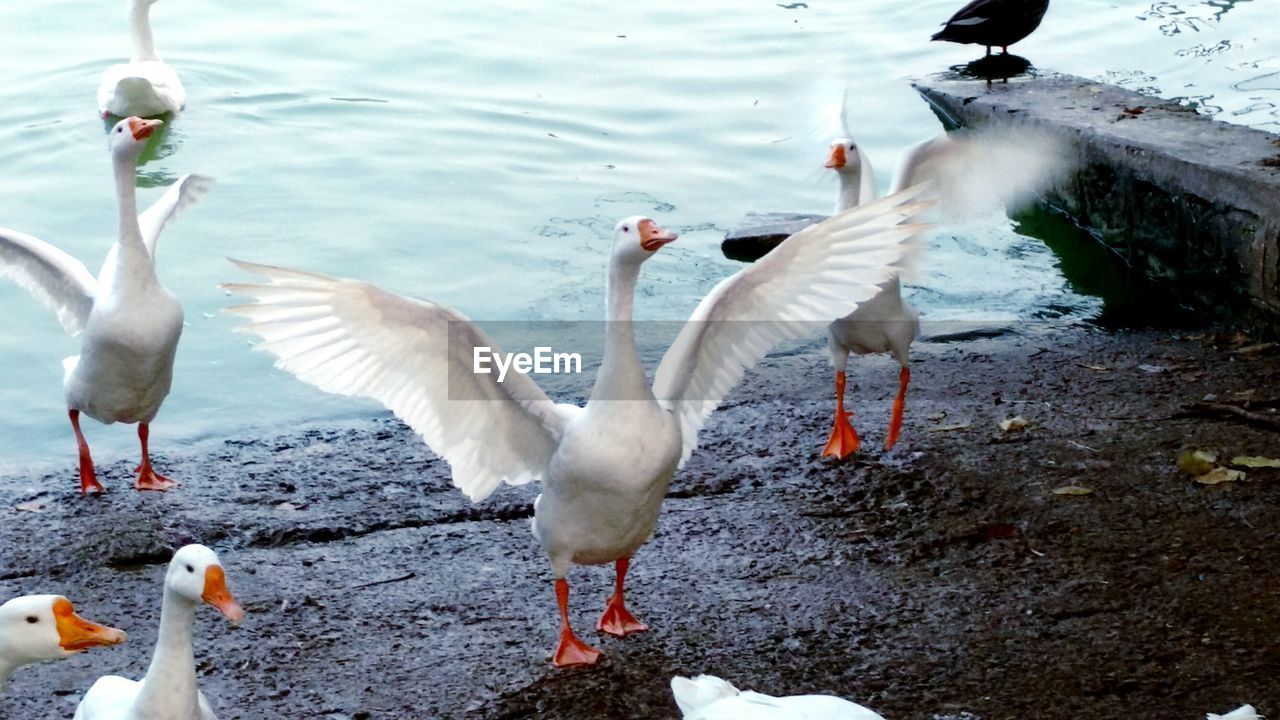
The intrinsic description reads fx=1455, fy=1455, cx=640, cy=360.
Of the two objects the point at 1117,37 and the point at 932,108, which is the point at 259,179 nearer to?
the point at 932,108

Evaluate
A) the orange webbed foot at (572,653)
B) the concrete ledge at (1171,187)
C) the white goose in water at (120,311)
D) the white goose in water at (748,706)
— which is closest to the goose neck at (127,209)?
the white goose in water at (120,311)

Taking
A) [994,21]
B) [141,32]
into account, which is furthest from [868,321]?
[141,32]

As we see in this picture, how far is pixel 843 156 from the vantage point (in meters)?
5.99

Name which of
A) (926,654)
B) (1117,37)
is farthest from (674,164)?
(926,654)

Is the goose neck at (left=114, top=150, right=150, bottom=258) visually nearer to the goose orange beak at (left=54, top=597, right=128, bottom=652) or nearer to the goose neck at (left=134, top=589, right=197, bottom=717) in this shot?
the goose orange beak at (left=54, top=597, right=128, bottom=652)

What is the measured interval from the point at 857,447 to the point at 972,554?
3.33ft

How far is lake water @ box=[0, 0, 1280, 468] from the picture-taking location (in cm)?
812

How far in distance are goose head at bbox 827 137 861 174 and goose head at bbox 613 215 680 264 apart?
1.96 m

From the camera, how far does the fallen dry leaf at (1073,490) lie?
5.23m

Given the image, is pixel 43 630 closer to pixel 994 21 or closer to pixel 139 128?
pixel 139 128

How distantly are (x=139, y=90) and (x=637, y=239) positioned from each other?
25.4ft

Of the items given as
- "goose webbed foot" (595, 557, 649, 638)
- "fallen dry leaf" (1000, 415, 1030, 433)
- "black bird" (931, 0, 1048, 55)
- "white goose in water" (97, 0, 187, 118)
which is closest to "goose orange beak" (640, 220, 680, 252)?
"goose webbed foot" (595, 557, 649, 638)

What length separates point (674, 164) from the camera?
1050cm

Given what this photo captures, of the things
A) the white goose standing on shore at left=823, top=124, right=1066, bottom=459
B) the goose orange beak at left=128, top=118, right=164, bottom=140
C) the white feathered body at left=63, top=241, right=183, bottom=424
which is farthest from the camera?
the white goose standing on shore at left=823, top=124, right=1066, bottom=459
